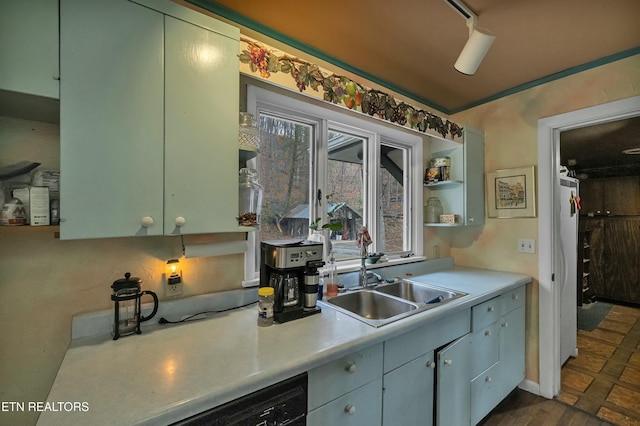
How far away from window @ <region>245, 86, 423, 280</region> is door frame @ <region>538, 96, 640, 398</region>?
0.88 m

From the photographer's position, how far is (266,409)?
0.83 m

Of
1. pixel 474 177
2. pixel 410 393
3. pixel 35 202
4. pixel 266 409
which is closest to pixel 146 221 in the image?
pixel 35 202

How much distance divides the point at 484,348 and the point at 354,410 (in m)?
1.09

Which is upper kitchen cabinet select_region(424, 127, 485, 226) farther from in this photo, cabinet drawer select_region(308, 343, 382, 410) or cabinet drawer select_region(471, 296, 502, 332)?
cabinet drawer select_region(308, 343, 382, 410)

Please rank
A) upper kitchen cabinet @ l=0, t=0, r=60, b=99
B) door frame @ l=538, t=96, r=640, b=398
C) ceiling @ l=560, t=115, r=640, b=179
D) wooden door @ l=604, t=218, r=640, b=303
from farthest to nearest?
wooden door @ l=604, t=218, r=640, b=303, ceiling @ l=560, t=115, r=640, b=179, door frame @ l=538, t=96, r=640, b=398, upper kitchen cabinet @ l=0, t=0, r=60, b=99

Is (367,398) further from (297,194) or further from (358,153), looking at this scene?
(358,153)

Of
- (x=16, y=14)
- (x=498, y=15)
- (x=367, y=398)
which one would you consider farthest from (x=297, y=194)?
(x=498, y=15)

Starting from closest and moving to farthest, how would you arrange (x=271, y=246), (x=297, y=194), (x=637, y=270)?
(x=271, y=246), (x=297, y=194), (x=637, y=270)

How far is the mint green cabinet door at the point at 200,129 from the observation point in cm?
102

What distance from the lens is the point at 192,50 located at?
3.46 feet

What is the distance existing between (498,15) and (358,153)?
1.14 m

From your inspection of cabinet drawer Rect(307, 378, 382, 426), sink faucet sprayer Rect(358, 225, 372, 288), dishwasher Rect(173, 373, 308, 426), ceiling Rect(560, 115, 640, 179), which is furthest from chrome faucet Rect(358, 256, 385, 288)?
ceiling Rect(560, 115, 640, 179)

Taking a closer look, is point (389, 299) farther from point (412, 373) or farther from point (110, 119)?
point (110, 119)

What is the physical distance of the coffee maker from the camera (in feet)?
3.93
